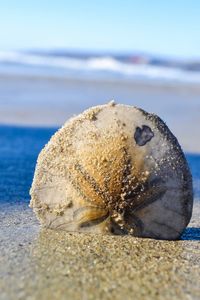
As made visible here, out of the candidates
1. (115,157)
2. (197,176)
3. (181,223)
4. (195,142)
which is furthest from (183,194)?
(195,142)

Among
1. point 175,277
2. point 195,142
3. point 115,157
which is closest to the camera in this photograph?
point 175,277

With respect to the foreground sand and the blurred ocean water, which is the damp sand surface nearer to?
the foreground sand

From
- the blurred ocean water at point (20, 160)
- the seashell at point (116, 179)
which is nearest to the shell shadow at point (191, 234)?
the seashell at point (116, 179)

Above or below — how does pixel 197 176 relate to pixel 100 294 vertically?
above

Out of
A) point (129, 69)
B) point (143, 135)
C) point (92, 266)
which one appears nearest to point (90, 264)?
point (92, 266)

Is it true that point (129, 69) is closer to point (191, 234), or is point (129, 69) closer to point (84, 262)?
point (191, 234)

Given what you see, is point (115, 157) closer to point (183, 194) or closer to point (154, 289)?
point (183, 194)
